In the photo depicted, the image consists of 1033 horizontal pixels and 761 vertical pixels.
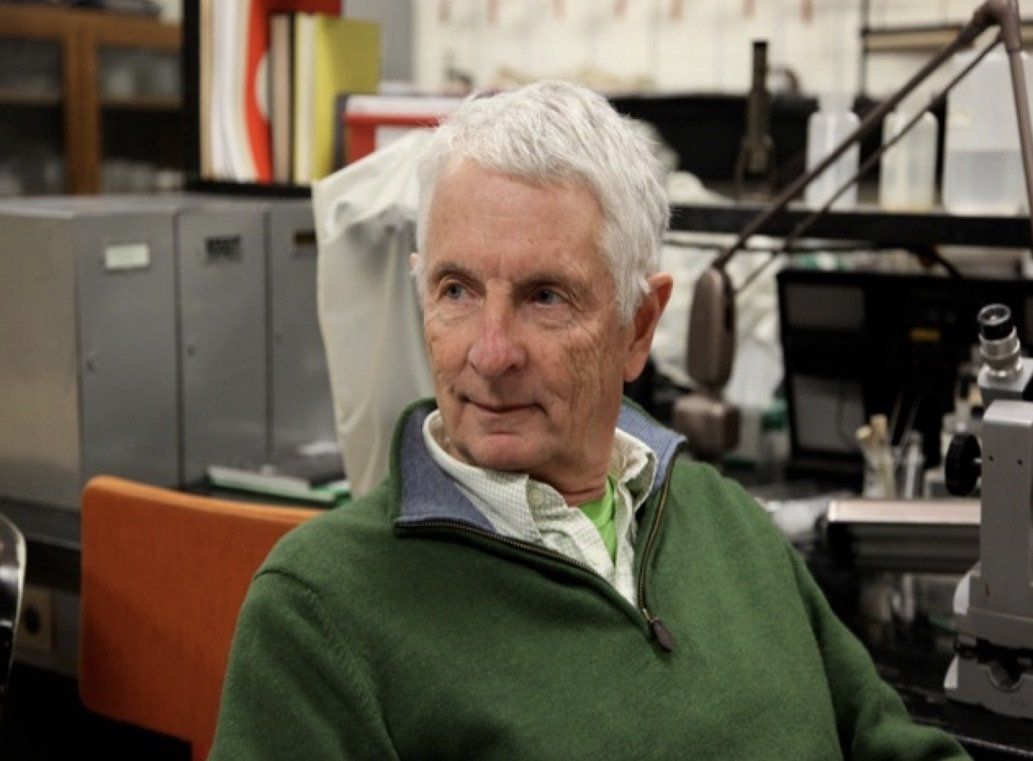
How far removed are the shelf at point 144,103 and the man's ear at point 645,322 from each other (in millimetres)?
3581

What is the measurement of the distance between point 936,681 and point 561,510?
0.59 meters

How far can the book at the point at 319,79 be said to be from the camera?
2697 mm

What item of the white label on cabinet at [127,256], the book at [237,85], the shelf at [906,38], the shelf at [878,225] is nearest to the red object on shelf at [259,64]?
the book at [237,85]

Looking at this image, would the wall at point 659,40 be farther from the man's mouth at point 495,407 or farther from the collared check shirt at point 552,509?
the man's mouth at point 495,407

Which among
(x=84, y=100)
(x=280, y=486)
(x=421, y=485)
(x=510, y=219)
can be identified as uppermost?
(x=84, y=100)

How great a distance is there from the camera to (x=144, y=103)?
471 cm

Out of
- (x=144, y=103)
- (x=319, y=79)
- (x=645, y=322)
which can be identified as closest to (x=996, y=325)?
(x=645, y=322)

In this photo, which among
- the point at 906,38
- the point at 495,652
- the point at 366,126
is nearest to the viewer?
the point at 495,652

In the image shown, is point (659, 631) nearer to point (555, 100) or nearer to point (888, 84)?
point (555, 100)

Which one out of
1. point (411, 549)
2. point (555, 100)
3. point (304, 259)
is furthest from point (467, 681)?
point (304, 259)

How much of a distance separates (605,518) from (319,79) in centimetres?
168

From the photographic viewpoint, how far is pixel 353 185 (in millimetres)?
2037

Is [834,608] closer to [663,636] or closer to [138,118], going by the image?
[663,636]

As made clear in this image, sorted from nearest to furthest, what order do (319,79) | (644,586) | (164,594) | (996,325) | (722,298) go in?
(644,586), (996,325), (164,594), (722,298), (319,79)
